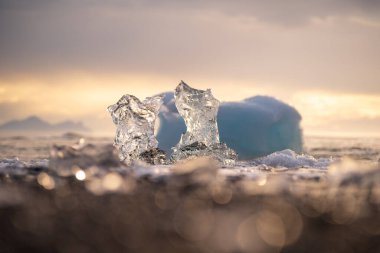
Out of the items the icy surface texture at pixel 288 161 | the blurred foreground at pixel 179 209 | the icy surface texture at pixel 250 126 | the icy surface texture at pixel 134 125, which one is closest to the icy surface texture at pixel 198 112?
the icy surface texture at pixel 134 125

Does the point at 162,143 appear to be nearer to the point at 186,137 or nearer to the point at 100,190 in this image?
the point at 186,137

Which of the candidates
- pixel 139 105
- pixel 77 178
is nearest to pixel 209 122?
pixel 139 105

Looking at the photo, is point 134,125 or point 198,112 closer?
point 134,125

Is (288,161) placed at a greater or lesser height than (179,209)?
lesser

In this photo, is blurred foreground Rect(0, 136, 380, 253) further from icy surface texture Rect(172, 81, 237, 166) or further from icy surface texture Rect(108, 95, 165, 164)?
icy surface texture Rect(172, 81, 237, 166)

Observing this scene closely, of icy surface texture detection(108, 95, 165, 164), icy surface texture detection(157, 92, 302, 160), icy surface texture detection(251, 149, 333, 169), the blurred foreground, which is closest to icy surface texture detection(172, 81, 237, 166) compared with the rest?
icy surface texture detection(108, 95, 165, 164)

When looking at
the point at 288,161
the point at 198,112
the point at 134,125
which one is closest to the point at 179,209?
the point at 288,161

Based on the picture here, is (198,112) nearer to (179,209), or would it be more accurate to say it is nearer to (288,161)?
(288,161)
